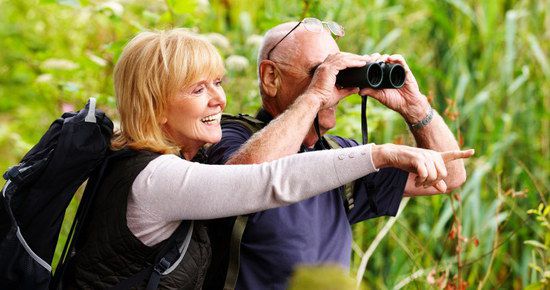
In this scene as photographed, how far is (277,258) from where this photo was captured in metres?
2.56

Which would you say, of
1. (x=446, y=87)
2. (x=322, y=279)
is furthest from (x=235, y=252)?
(x=446, y=87)

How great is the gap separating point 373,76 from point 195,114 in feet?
1.94

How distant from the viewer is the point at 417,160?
2057mm

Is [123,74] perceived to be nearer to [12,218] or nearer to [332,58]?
[12,218]

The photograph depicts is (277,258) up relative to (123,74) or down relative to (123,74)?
down

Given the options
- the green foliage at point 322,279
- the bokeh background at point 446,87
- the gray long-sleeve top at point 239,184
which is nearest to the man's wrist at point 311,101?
the gray long-sleeve top at point 239,184

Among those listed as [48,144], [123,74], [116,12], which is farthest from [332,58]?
[116,12]

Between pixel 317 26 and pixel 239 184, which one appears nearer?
pixel 239 184

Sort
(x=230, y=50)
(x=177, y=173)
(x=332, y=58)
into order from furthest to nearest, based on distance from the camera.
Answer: (x=230, y=50) < (x=332, y=58) < (x=177, y=173)

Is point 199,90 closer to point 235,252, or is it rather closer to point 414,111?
point 235,252

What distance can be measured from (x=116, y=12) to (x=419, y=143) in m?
1.42

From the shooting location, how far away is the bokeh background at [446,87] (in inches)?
174

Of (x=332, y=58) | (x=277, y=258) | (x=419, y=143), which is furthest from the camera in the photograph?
(x=419, y=143)

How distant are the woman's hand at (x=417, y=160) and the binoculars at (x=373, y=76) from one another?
58 cm
